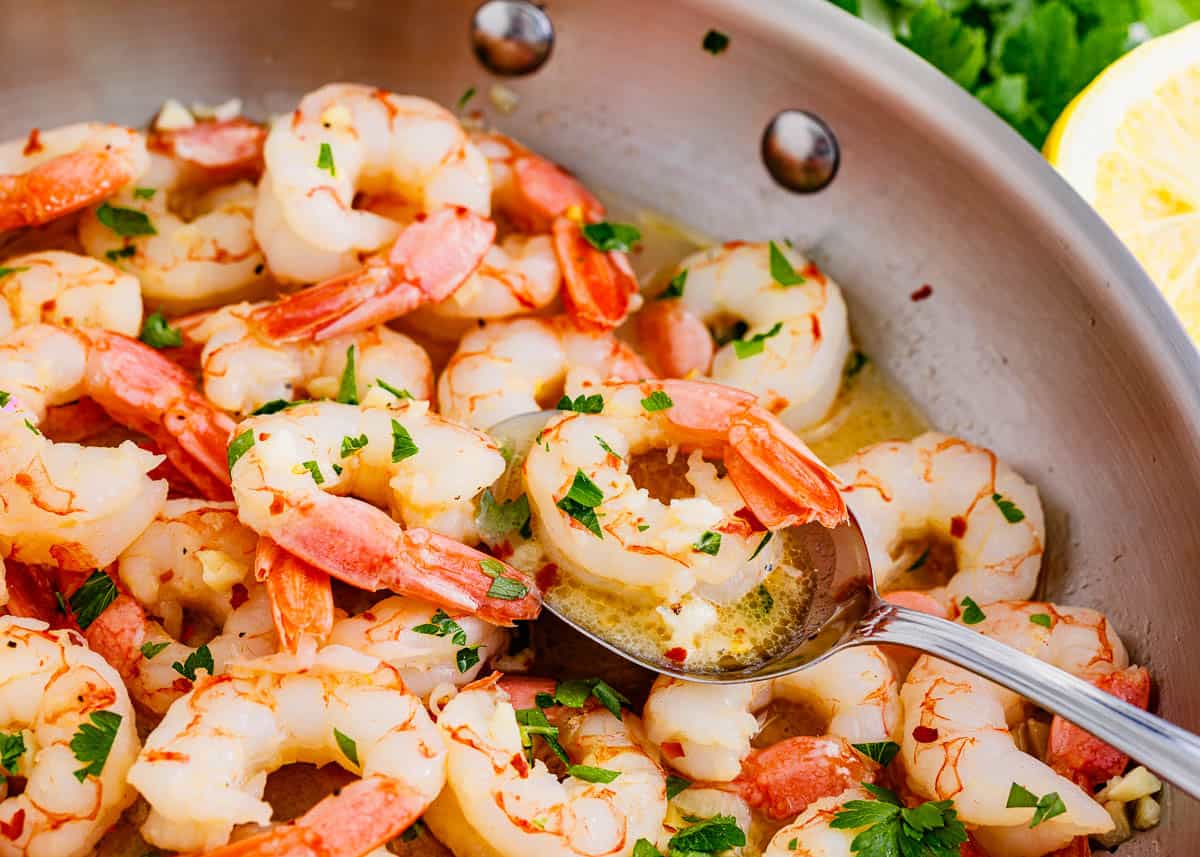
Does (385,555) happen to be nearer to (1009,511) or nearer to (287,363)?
(287,363)

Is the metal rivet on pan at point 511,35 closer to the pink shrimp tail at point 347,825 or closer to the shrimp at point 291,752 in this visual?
the shrimp at point 291,752

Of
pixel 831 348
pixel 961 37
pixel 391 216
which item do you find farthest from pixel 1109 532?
pixel 391 216

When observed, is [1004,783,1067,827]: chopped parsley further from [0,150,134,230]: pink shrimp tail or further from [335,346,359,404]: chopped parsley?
[0,150,134,230]: pink shrimp tail

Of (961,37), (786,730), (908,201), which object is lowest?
(786,730)

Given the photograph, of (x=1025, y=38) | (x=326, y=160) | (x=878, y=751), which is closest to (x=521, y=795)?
(x=878, y=751)

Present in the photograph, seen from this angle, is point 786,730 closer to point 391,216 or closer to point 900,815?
point 900,815
